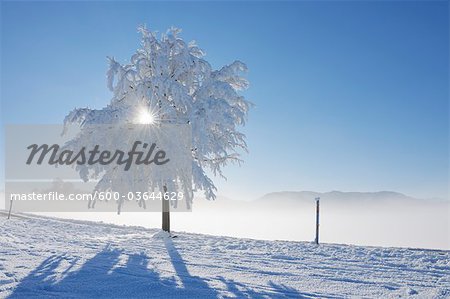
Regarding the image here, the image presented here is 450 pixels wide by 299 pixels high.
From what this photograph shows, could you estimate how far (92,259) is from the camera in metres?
8.13

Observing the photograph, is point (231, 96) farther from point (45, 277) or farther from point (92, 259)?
point (45, 277)

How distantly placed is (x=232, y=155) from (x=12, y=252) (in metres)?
10.1

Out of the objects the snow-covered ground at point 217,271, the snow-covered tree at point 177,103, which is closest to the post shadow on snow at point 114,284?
the snow-covered ground at point 217,271

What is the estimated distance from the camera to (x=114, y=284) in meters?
5.88

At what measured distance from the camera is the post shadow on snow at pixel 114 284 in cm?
536

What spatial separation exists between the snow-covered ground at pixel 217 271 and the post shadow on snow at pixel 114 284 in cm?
2

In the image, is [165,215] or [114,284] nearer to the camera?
[114,284]

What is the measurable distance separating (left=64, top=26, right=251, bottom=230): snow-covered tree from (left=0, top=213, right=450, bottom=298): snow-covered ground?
429 cm

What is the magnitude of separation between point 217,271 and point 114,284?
2.13 meters

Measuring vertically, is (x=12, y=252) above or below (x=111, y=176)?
below

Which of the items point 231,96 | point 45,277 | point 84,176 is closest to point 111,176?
point 84,176

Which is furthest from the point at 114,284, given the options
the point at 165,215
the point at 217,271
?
the point at 165,215

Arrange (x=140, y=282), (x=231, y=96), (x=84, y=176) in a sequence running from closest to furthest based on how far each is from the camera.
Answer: (x=140, y=282) → (x=84, y=176) → (x=231, y=96)

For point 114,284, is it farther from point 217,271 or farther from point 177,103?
point 177,103
